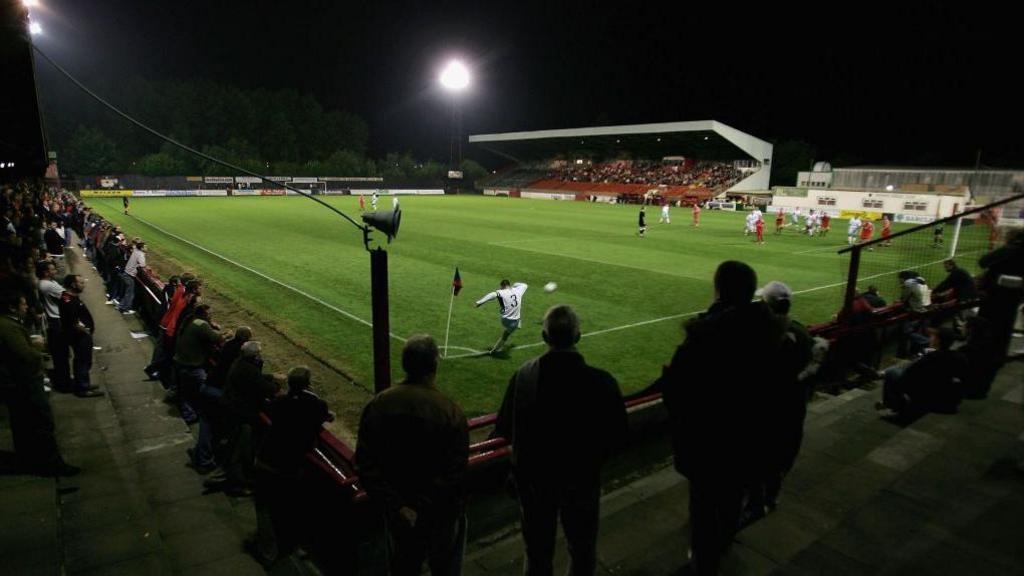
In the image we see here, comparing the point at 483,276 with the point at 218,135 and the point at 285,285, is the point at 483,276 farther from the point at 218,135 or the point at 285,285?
the point at 218,135

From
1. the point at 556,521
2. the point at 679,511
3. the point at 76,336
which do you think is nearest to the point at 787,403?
the point at 556,521

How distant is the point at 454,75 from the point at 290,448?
68332 mm

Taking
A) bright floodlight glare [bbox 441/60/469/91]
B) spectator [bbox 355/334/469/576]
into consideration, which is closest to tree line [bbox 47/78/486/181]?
bright floodlight glare [bbox 441/60/469/91]

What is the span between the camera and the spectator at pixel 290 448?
4273 mm

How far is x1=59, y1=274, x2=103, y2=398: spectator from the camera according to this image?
780 centimetres

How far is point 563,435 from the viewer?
119 inches

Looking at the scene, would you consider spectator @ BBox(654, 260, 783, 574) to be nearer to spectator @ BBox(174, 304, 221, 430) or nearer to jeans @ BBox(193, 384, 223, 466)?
jeans @ BBox(193, 384, 223, 466)

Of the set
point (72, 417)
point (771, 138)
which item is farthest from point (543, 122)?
point (72, 417)

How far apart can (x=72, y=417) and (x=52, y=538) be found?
3.71 metres

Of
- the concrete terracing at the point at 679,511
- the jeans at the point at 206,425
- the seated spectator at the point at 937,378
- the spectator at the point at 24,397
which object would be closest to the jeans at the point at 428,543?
the concrete terracing at the point at 679,511

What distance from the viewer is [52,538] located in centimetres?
427

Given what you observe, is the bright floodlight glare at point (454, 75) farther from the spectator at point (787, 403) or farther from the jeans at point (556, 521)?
the jeans at point (556, 521)

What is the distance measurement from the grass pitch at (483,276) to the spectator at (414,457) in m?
1.64

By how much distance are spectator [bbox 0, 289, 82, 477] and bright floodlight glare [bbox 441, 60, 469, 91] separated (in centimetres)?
6626
